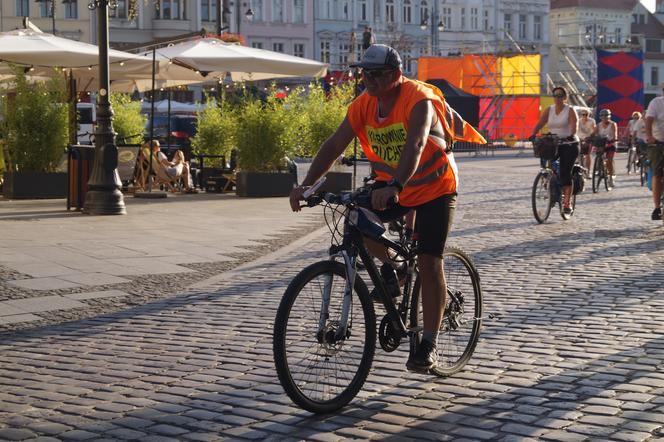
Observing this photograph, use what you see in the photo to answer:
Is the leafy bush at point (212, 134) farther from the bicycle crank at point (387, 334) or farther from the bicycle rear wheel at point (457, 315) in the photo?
the bicycle crank at point (387, 334)

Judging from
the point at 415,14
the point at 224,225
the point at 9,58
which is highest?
the point at 415,14

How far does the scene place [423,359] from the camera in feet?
20.1

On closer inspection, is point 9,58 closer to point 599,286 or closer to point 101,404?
point 599,286

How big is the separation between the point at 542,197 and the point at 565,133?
995mm

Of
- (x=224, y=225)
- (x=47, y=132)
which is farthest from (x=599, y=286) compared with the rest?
(x=47, y=132)

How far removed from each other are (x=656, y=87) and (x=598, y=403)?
11308cm

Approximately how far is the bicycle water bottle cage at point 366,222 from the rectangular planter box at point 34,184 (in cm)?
1513

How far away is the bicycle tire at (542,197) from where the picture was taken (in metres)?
16.5

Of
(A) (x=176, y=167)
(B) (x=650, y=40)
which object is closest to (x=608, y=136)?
(A) (x=176, y=167)

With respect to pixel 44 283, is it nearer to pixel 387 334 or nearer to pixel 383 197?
pixel 387 334

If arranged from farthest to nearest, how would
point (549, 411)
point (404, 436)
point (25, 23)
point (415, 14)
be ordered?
point (415, 14)
point (25, 23)
point (549, 411)
point (404, 436)

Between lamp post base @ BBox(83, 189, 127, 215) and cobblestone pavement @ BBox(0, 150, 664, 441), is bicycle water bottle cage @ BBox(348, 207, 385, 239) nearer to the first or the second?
cobblestone pavement @ BBox(0, 150, 664, 441)

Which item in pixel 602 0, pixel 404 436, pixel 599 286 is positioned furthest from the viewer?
pixel 602 0

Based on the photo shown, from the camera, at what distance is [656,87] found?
115 meters
